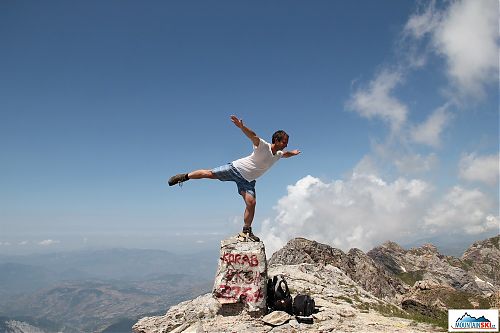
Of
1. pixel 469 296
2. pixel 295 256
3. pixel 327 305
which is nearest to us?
pixel 327 305

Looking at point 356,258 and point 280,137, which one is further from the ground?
point 280,137

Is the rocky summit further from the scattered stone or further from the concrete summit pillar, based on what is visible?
the concrete summit pillar

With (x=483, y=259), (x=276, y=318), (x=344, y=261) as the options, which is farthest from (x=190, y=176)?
(x=483, y=259)

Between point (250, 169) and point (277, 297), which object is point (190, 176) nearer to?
point (250, 169)

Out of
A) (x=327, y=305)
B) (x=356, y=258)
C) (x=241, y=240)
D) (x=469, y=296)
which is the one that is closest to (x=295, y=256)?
(x=356, y=258)

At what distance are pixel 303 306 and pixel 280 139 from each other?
599cm

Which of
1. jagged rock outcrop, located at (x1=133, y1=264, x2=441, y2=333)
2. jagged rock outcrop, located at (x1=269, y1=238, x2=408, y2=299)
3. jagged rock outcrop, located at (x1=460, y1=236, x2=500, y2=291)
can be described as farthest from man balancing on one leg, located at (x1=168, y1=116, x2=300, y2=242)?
jagged rock outcrop, located at (x1=460, y1=236, x2=500, y2=291)

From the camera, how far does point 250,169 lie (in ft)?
42.2

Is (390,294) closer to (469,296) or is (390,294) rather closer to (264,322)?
(469,296)

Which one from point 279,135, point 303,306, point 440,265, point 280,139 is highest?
point 279,135

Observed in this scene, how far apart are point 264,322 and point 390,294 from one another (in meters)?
43.4

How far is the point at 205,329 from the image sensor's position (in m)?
11.3

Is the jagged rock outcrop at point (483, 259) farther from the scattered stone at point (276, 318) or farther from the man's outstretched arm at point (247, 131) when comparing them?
the man's outstretched arm at point (247, 131)

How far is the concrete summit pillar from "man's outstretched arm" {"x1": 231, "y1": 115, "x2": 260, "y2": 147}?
13.3 ft
